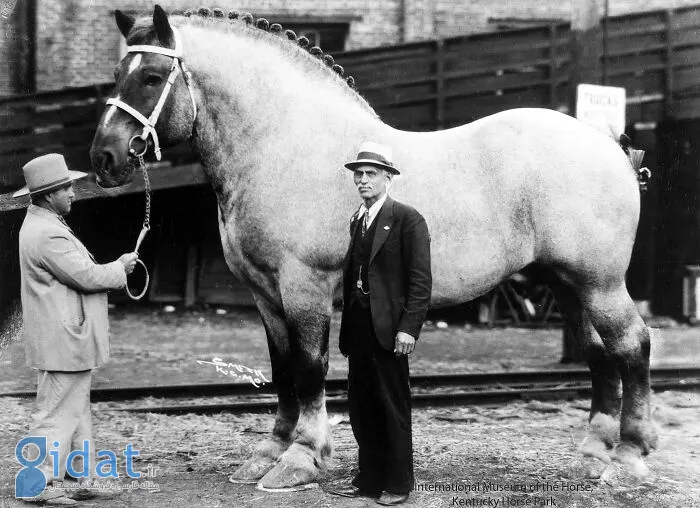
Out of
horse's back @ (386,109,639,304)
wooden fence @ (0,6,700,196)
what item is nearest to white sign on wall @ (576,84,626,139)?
wooden fence @ (0,6,700,196)

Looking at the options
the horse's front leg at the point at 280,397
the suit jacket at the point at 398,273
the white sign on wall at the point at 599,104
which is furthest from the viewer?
the white sign on wall at the point at 599,104

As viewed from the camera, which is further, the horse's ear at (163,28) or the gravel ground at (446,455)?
the gravel ground at (446,455)

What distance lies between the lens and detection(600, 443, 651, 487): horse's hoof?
4.88 meters

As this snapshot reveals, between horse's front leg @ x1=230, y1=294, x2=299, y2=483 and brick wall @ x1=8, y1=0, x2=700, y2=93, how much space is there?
867 cm

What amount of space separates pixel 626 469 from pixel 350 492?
1725 millimetres

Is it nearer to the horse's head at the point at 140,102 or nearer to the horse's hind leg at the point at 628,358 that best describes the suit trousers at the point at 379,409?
the horse's hind leg at the point at 628,358

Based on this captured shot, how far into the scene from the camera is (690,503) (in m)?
4.60

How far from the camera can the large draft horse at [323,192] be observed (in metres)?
4.71

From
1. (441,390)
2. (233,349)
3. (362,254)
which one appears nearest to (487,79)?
(233,349)

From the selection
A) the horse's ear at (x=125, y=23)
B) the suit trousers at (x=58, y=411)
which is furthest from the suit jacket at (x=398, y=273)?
the horse's ear at (x=125, y=23)

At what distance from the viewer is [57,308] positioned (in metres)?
4.46

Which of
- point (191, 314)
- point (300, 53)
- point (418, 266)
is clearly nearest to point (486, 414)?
point (418, 266)

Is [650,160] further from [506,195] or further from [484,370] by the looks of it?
[506,195]

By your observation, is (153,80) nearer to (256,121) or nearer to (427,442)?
(256,121)
